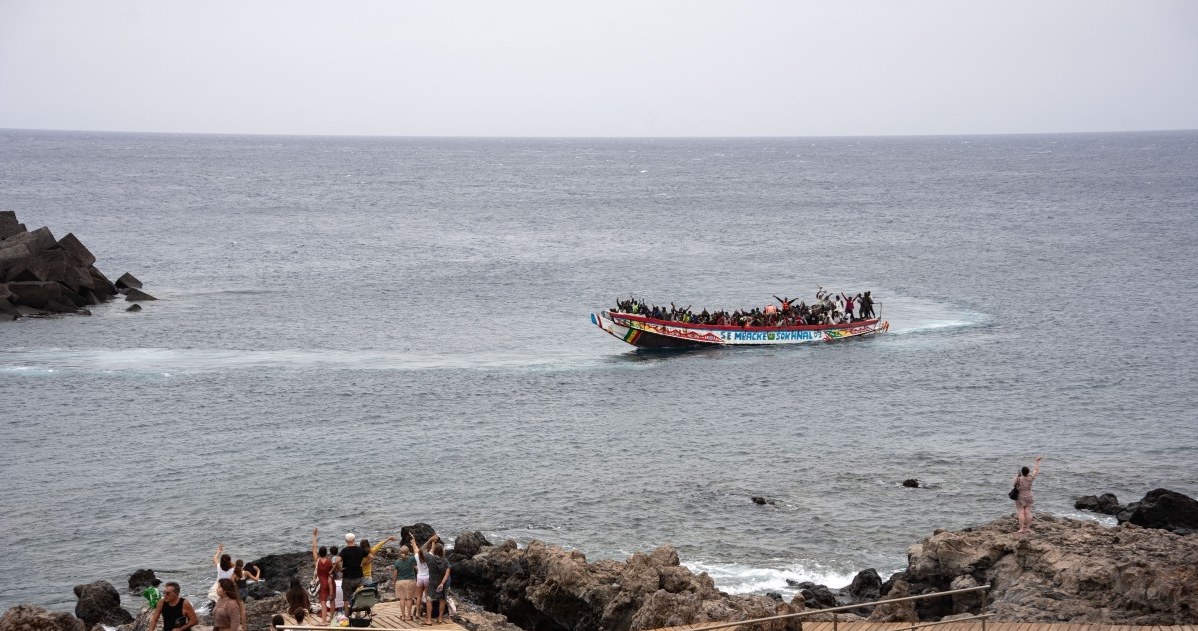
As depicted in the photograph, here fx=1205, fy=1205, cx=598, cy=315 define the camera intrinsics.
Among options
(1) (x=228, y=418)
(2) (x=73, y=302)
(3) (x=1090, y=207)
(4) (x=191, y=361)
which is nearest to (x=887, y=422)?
(1) (x=228, y=418)

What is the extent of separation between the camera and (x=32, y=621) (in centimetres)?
2220

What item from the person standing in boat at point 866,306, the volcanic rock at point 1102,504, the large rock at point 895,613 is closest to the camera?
the large rock at point 895,613

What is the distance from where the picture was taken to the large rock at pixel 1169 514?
98.7 feet

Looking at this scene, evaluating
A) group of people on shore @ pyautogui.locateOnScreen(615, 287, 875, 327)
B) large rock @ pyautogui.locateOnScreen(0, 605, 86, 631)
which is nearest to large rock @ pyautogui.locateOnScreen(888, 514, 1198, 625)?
large rock @ pyautogui.locateOnScreen(0, 605, 86, 631)

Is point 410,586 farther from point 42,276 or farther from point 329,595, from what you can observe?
point 42,276

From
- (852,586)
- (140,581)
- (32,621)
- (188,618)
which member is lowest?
(140,581)

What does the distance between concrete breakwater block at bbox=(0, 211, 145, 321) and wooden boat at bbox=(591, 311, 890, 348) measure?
31840 mm

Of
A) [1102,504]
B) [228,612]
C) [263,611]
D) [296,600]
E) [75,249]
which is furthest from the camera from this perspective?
[75,249]

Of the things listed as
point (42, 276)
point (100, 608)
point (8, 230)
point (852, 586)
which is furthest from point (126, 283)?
point (852, 586)

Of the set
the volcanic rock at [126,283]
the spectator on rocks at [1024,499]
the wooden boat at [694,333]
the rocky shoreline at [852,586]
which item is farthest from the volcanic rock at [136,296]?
the spectator on rocks at [1024,499]

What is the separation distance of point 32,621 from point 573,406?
2972 cm

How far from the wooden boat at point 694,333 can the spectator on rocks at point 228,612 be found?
4177cm

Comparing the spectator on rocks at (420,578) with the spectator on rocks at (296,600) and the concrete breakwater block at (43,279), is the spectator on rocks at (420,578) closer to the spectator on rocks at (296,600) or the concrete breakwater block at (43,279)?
the spectator on rocks at (296,600)

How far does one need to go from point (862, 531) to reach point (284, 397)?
2684 centimetres
